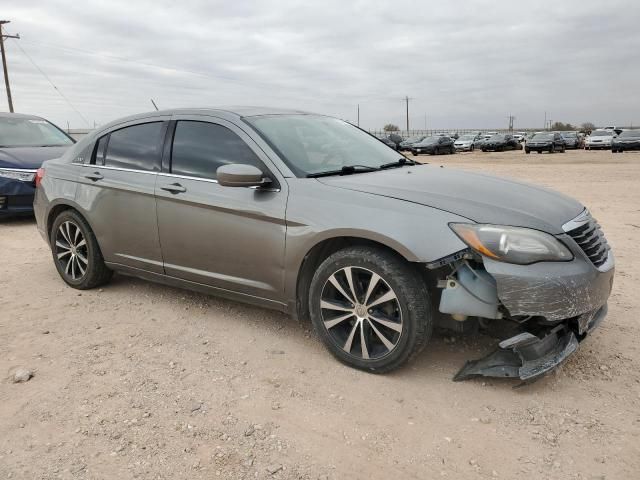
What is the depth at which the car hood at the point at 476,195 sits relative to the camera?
2.94 metres

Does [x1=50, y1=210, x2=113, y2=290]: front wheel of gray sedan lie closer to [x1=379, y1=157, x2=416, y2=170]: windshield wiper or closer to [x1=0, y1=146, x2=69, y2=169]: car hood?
[x1=379, y1=157, x2=416, y2=170]: windshield wiper

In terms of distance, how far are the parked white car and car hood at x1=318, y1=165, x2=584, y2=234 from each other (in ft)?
130

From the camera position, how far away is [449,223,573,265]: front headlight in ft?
9.19

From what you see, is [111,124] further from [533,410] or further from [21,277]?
[533,410]

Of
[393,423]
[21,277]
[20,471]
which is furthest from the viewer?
[21,277]

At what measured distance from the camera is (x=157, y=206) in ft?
13.4

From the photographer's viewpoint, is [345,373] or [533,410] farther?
[345,373]

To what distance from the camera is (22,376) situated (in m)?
3.27

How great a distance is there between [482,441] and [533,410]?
1.43ft

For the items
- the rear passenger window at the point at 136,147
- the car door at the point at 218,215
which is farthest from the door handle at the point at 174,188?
the rear passenger window at the point at 136,147

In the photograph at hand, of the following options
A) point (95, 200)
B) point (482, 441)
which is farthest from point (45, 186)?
point (482, 441)

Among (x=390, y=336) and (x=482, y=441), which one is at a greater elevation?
(x=390, y=336)

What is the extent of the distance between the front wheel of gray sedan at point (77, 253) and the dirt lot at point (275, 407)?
0.57 m

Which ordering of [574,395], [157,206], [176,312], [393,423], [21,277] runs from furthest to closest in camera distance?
1. [21,277]
2. [176,312]
3. [157,206]
4. [574,395]
5. [393,423]
